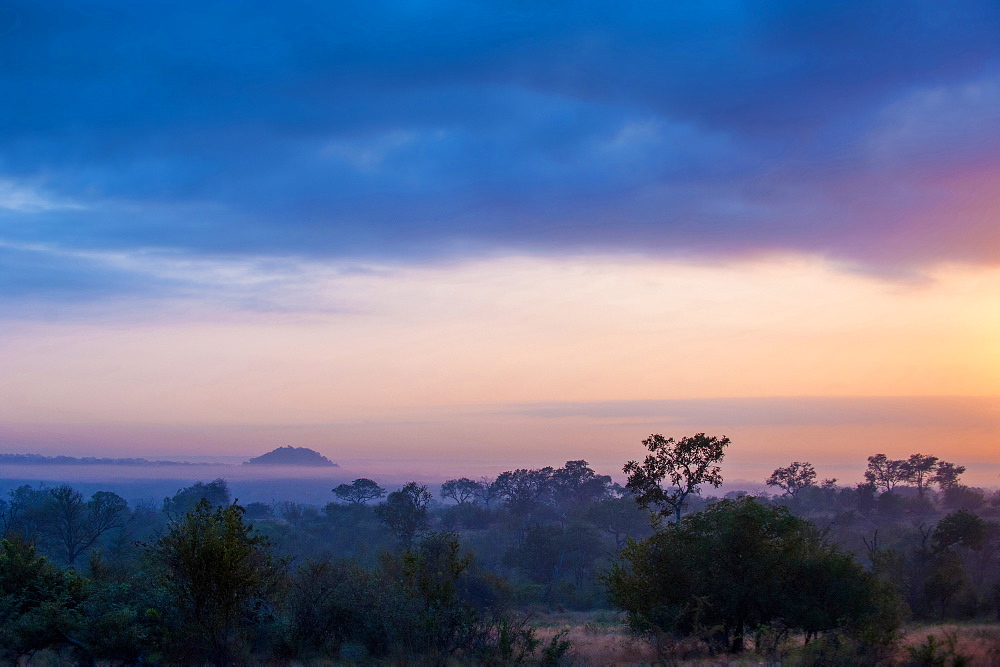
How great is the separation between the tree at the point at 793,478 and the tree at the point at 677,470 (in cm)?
8783

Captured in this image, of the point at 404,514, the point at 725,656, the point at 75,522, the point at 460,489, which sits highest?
the point at 725,656

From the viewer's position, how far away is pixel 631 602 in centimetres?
2439

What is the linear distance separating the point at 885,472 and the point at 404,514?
6826 cm

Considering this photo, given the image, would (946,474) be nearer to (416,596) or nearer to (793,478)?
(793,478)

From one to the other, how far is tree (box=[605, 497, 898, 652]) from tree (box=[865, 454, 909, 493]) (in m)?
87.7

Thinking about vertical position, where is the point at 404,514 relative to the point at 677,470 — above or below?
below

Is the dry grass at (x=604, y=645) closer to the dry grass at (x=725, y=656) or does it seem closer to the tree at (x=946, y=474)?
the dry grass at (x=725, y=656)

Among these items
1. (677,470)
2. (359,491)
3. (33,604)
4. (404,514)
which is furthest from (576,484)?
(33,604)

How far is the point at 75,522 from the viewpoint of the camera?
73.2 metres

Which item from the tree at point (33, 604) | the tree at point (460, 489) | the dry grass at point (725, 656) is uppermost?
the tree at point (33, 604)

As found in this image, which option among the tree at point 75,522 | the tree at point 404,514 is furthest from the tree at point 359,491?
the tree at point 75,522

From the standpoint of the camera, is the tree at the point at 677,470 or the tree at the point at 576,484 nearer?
the tree at the point at 677,470

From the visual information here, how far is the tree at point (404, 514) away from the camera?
7712 centimetres

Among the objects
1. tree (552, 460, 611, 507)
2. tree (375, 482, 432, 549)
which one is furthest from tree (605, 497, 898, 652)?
tree (552, 460, 611, 507)
